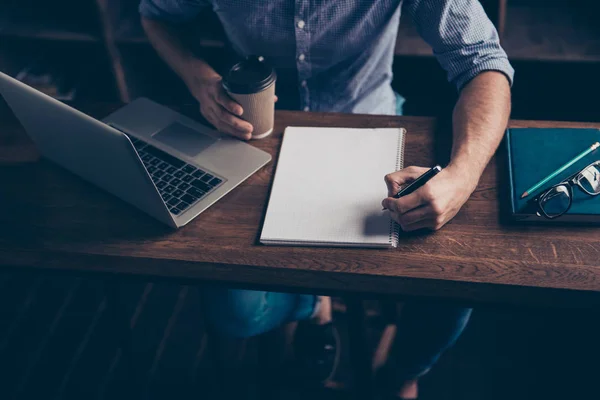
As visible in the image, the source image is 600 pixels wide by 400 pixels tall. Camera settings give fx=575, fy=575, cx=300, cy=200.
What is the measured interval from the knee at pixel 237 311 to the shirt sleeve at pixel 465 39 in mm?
705

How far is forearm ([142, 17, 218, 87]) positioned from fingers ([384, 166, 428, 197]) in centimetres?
56

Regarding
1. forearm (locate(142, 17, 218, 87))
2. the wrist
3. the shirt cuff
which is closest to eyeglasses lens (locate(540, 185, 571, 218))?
the wrist

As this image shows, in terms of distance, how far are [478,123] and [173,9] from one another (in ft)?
2.71

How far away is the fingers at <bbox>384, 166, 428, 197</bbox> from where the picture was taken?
103 cm

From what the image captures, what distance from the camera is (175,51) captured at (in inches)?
57.8

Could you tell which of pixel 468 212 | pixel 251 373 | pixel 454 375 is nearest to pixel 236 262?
pixel 468 212

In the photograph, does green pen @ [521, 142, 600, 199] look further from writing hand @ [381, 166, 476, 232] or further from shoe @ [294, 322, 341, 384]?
shoe @ [294, 322, 341, 384]

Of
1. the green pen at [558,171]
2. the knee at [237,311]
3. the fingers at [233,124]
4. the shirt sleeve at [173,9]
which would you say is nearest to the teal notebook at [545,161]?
the green pen at [558,171]

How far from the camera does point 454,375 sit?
182 cm

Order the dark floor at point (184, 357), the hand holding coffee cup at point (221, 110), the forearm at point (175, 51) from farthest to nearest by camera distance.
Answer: the dark floor at point (184, 357)
the forearm at point (175, 51)
the hand holding coffee cup at point (221, 110)

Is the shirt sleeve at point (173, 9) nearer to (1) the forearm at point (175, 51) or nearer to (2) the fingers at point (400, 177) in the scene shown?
(1) the forearm at point (175, 51)

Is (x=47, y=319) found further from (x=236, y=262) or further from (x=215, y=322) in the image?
(x=236, y=262)

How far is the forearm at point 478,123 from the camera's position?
1090 mm

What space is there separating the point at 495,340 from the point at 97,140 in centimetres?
146
